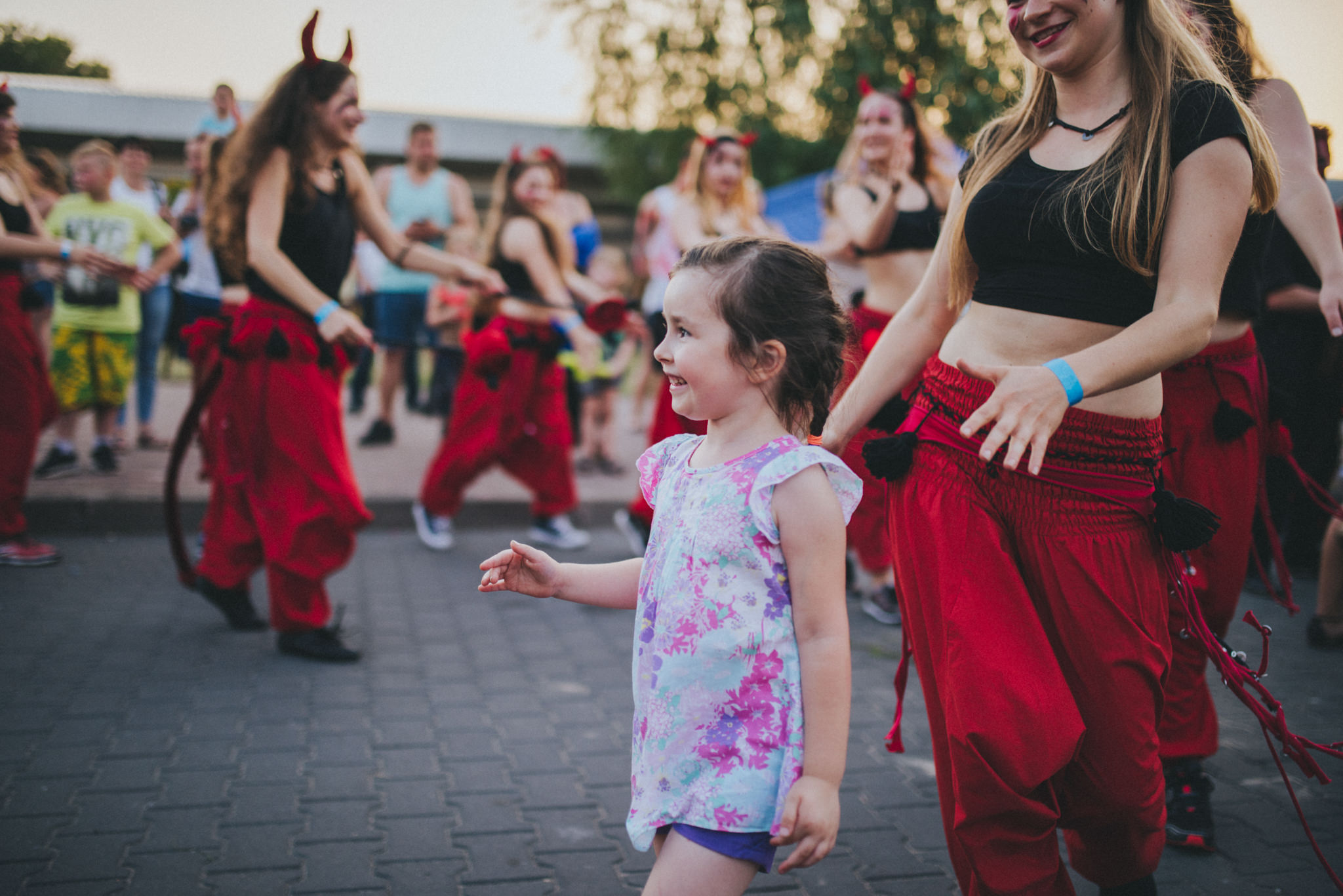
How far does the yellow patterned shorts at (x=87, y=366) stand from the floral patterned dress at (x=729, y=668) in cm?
639

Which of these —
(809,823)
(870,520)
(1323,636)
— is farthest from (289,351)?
(1323,636)

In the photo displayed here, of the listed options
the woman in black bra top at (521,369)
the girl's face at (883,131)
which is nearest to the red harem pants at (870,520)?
the girl's face at (883,131)

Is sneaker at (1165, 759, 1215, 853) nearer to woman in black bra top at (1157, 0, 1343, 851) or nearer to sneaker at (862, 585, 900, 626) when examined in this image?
woman in black bra top at (1157, 0, 1343, 851)

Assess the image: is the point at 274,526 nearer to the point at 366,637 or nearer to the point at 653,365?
the point at 366,637

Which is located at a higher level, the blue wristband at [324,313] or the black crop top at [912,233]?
the black crop top at [912,233]

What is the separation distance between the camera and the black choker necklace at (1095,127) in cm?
197

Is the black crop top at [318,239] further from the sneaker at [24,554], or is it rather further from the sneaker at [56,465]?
the sneaker at [56,465]

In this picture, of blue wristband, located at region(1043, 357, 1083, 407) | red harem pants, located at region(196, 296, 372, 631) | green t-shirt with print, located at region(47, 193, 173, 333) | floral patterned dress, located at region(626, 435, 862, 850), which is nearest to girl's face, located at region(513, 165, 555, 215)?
red harem pants, located at region(196, 296, 372, 631)

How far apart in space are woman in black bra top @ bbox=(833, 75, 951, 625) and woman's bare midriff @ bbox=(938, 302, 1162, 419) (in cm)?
217

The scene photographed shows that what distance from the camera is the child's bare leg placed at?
1.61 meters

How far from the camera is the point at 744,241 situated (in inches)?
70.7

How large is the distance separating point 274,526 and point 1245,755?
362cm

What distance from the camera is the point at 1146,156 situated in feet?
6.10

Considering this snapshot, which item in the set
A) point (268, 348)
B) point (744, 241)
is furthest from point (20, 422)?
point (744, 241)
